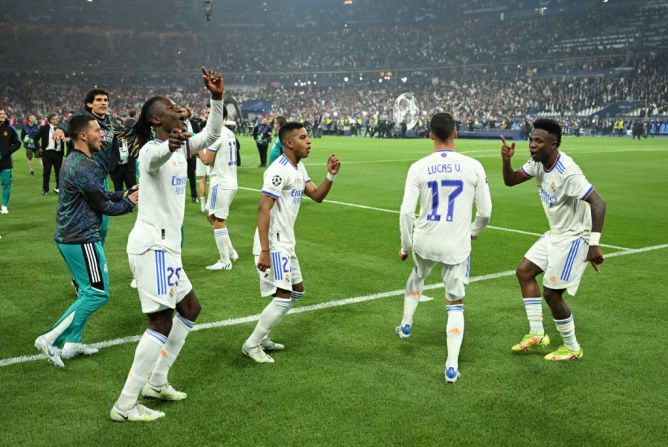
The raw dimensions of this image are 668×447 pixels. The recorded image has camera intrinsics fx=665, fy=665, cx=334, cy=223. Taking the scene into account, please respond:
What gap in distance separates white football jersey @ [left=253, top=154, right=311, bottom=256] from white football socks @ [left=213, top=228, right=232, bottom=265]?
12.7 feet

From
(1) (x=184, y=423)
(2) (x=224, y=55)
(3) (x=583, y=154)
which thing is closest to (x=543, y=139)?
(1) (x=184, y=423)

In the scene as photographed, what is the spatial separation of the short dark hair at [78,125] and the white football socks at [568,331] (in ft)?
15.2

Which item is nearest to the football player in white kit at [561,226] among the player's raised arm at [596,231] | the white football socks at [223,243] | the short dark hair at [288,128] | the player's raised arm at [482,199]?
the player's raised arm at [596,231]

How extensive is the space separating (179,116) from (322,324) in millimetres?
3197

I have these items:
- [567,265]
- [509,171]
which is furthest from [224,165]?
[567,265]

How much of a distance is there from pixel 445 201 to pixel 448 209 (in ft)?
0.24

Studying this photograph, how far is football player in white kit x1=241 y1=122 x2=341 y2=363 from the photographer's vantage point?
19.0 feet

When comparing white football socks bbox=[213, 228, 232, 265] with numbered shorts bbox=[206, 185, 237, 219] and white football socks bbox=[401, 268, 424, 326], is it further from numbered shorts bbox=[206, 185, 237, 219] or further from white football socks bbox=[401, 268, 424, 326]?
white football socks bbox=[401, 268, 424, 326]

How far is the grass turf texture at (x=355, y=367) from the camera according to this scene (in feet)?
15.4

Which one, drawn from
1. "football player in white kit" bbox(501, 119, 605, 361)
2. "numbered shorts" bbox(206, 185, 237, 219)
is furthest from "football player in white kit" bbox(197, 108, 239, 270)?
"football player in white kit" bbox(501, 119, 605, 361)

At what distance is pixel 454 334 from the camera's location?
564cm

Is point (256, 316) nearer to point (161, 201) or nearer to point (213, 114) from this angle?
point (161, 201)

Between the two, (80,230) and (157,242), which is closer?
(157,242)

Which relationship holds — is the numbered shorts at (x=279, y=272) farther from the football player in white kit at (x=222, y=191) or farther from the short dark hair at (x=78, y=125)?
the football player in white kit at (x=222, y=191)
